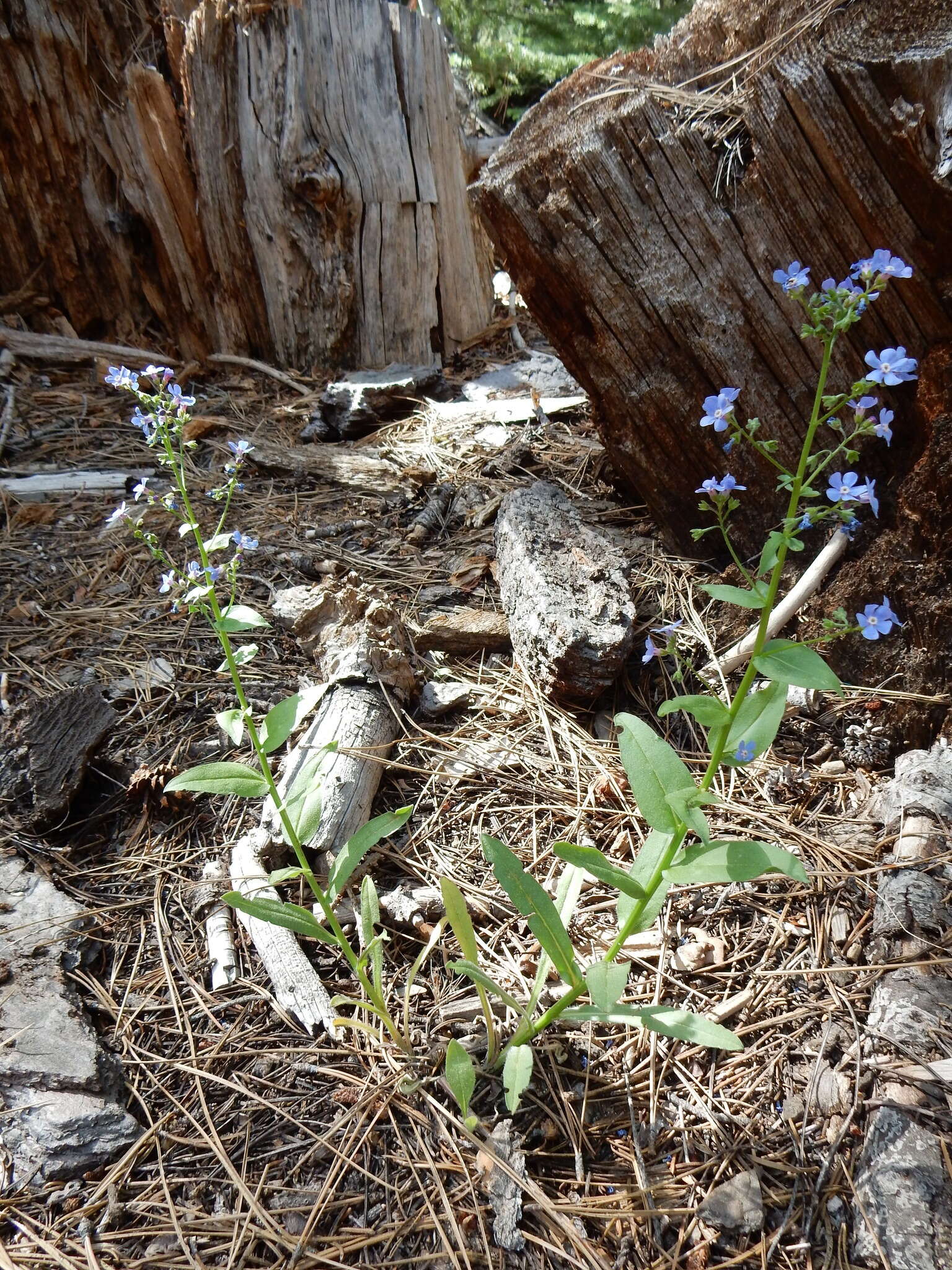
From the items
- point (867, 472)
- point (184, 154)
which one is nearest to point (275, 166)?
point (184, 154)

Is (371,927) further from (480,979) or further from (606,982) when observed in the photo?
(606,982)

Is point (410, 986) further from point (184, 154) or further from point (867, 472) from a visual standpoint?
point (184, 154)

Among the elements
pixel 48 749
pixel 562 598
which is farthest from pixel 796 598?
pixel 48 749

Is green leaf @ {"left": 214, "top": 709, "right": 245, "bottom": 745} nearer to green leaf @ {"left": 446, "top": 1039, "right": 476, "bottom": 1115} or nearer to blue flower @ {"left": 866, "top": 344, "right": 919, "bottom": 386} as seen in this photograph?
green leaf @ {"left": 446, "top": 1039, "right": 476, "bottom": 1115}

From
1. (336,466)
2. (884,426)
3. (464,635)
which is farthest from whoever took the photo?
(336,466)

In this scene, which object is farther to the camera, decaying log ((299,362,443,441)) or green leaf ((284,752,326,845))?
decaying log ((299,362,443,441))

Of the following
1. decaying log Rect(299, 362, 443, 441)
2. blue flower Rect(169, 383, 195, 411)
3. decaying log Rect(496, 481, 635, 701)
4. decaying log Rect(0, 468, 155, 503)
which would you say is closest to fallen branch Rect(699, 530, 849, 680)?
decaying log Rect(496, 481, 635, 701)

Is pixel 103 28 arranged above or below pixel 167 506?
above
